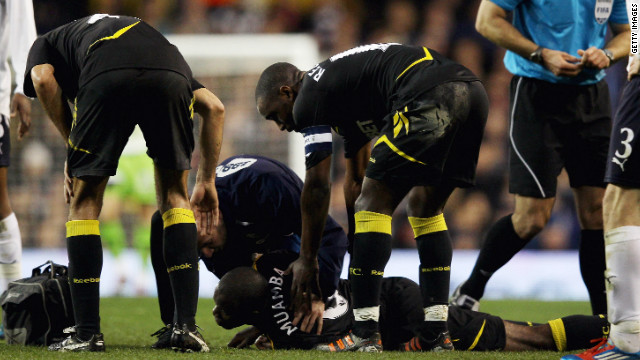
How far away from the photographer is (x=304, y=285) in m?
3.65

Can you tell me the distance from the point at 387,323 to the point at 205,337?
114 centimetres

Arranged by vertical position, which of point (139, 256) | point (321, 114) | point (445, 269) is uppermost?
point (321, 114)

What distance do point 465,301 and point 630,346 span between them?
1.62m

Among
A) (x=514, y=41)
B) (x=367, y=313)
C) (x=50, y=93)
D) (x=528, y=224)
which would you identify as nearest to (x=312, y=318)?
(x=367, y=313)

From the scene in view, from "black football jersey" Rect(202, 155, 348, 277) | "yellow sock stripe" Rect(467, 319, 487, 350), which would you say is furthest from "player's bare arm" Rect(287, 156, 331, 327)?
"yellow sock stripe" Rect(467, 319, 487, 350)

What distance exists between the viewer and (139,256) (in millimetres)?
8562

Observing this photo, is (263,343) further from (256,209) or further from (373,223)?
(373,223)

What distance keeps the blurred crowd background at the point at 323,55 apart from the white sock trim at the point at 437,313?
18.3 feet

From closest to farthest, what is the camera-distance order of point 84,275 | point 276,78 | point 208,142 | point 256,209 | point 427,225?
point 84,275
point 208,142
point 427,225
point 276,78
point 256,209

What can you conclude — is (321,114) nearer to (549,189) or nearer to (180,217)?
(180,217)

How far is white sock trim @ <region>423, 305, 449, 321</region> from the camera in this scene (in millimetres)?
3633

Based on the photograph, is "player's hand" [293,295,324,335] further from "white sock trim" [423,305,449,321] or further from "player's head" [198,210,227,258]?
"player's head" [198,210,227,258]

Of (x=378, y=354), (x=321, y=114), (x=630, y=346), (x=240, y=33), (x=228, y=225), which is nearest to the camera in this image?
(x=630, y=346)

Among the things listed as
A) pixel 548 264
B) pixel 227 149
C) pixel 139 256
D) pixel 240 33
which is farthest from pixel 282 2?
pixel 548 264
